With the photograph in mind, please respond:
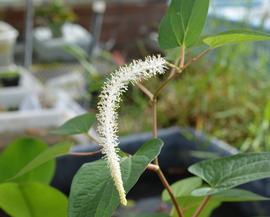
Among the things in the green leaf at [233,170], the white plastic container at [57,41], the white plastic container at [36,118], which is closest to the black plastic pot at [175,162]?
the white plastic container at [36,118]

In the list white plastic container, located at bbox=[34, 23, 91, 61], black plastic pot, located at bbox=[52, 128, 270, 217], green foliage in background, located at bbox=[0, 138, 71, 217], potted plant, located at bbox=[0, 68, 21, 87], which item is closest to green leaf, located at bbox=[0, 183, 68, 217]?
green foliage in background, located at bbox=[0, 138, 71, 217]

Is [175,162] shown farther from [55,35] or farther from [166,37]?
[55,35]

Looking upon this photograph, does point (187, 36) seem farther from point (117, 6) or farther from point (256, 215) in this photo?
point (117, 6)

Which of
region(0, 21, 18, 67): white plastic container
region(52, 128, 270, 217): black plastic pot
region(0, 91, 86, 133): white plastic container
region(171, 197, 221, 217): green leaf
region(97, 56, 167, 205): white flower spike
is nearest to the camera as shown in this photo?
region(97, 56, 167, 205): white flower spike

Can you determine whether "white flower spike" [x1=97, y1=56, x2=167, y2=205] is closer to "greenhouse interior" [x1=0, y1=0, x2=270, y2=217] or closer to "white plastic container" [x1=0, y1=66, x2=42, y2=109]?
"greenhouse interior" [x1=0, y1=0, x2=270, y2=217]

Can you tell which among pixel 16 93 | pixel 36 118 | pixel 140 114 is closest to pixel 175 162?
pixel 140 114
